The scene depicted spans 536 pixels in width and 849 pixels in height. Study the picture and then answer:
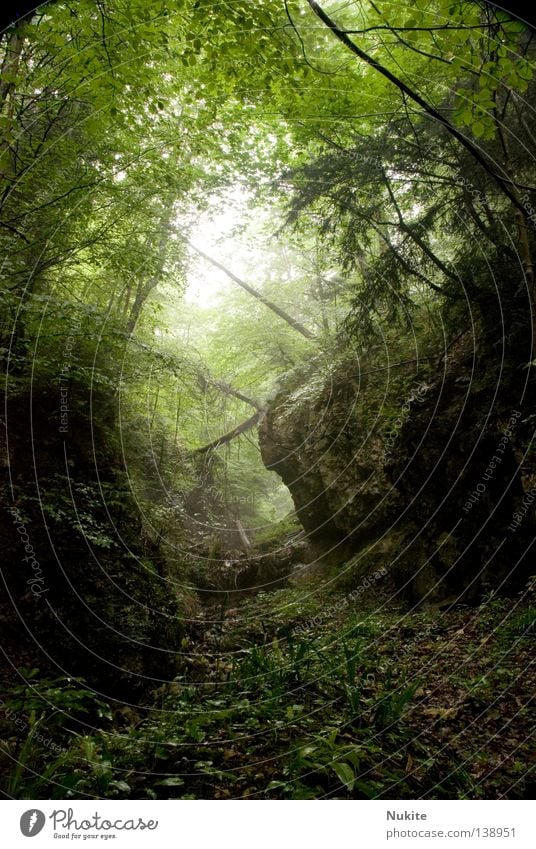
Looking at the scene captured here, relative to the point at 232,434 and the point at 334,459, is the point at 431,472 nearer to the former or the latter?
the point at 334,459

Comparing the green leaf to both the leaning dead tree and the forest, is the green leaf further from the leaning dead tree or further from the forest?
the leaning dead tree

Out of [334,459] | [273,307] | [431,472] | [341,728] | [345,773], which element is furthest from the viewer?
[273,307]

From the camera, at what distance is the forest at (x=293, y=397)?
3168mm

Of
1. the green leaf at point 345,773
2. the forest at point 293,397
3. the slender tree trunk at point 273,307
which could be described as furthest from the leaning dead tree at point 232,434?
the green leaf at point 345,773

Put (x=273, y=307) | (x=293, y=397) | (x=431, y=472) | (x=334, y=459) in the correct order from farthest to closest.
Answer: (x=273, y=307) → (x=334, y=459) → (x=293, y=397) → (x=431, y=472)

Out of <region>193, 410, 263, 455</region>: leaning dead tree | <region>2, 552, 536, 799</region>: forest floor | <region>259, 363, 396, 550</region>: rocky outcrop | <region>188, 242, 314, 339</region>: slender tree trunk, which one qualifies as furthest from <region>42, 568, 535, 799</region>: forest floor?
<region>193, 410, 263, 455</region>: leaning dead tree

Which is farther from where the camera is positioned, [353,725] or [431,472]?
[431,472]

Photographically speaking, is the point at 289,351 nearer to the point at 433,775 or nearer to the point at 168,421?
the point at 168,421

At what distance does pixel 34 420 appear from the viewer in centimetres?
673

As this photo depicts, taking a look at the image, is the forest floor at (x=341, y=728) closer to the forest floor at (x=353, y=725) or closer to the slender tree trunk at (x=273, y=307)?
the forest floor at (x=353, y=725)

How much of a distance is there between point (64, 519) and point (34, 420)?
1.98m

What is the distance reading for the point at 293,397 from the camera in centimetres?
977

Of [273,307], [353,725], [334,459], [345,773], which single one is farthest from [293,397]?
[345,773]

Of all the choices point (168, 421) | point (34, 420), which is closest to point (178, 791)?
point (34, 420)
